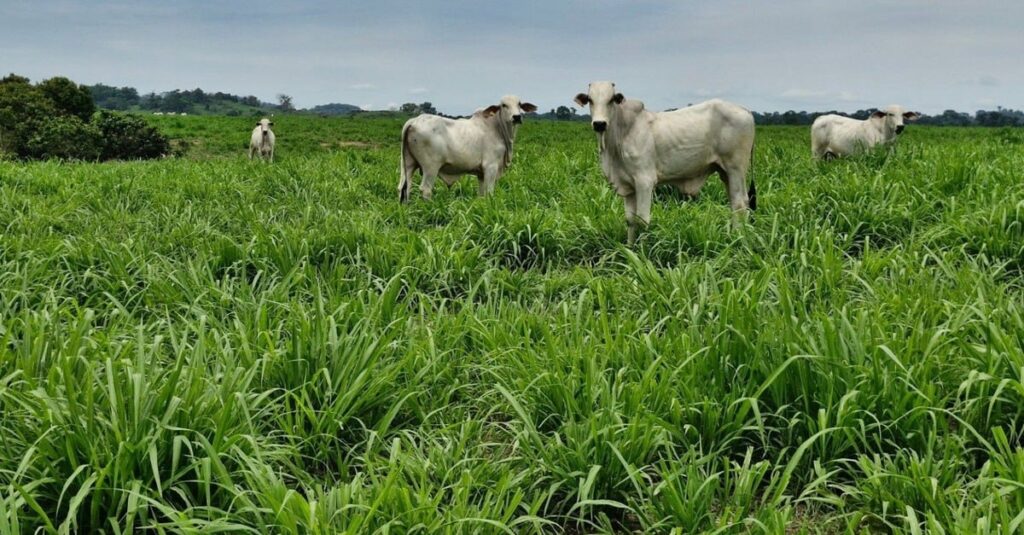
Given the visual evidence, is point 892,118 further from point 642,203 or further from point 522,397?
point 522,397

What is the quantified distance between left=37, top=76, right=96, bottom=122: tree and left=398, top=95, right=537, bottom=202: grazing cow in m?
28.5

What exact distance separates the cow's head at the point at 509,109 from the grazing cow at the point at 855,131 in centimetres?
483

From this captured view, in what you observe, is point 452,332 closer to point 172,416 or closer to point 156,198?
point 172,416

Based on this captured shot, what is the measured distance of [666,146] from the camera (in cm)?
572

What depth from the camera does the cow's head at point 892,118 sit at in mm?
10062

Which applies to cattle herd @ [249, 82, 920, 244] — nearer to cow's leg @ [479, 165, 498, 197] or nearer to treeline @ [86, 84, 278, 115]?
cow's leg @ [479, 165, 498, 197]

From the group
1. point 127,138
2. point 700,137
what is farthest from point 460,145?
point 127,138

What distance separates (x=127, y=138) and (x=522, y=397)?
2518 centimetres

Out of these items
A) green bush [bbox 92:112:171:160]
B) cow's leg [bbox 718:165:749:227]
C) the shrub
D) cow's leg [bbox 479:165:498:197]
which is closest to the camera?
cow's leg [bbox 718:165:749:227]

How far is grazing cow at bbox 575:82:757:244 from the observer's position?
5.54 m

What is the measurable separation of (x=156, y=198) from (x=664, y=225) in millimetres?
5447

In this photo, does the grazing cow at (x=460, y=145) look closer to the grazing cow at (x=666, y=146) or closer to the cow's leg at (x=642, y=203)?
the grazing cow at (x=666, y=146)

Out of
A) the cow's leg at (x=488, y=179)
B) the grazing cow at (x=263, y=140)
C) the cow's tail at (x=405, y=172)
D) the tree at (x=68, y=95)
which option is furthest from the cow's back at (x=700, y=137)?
the tree at (x=68, y=95)

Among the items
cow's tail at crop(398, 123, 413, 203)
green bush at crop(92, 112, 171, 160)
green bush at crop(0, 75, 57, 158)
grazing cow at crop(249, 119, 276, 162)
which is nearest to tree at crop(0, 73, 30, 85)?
green bush at crop(0, 75, 57, 158)
